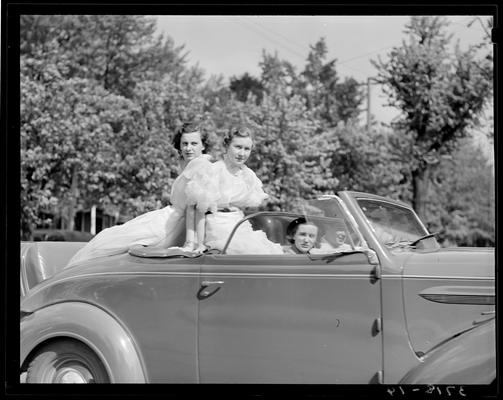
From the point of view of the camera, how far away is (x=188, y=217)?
435cm

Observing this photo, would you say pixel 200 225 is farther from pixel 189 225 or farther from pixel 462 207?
pixel 462 207

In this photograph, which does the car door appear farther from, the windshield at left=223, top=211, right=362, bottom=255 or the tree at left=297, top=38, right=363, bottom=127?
the tree at left=297, top=38, right=363, bottom=127

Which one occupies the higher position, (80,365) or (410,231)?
(410,231)

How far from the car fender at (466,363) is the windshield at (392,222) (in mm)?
749

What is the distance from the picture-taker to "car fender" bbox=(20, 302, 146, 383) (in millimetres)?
3908

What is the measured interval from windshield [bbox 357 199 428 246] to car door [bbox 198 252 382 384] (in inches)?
16.8

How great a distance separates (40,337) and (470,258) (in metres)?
2.55

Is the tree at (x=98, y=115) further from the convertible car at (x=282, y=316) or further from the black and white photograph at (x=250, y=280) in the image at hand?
the convertible car at (x=282, y=316)

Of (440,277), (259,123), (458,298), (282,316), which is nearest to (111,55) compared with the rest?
(259,123)

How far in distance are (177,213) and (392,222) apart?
54.8 inches

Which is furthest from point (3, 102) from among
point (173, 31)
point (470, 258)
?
point (470, 258)

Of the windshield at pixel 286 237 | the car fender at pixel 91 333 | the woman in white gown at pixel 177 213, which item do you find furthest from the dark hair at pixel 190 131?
the car fender at pixel 91 333

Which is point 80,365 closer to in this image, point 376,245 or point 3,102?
point 3,102

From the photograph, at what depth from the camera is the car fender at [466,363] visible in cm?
357
